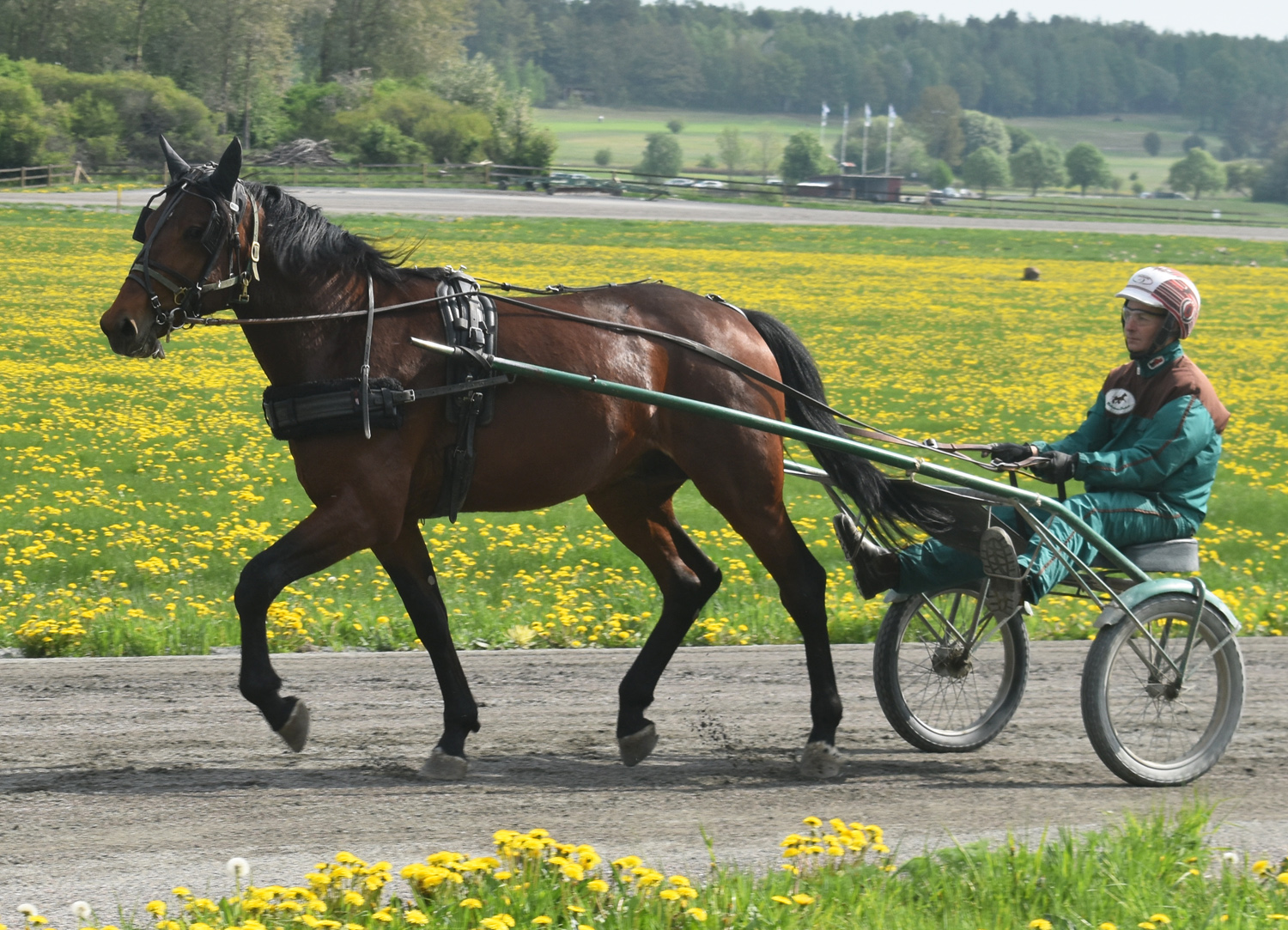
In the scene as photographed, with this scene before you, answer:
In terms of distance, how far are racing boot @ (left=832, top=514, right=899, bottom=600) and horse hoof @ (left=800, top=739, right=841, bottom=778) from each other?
2.13ft

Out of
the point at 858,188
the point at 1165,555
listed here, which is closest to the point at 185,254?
the point at 1165,555

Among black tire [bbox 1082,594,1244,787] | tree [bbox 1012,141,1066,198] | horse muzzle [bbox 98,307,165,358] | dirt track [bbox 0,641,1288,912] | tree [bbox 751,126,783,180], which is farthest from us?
tree [bbox 751,126,783,180]

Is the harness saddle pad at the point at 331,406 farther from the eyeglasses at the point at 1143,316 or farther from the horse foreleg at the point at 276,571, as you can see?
the eyeglasses at the point at 1143,316

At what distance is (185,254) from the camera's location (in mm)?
4781

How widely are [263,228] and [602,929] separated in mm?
2774

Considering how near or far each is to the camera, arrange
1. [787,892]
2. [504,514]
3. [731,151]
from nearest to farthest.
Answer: [787,892]
[504,514]
[731,151]

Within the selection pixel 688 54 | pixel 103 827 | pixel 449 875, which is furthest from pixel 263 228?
pixel 688 54

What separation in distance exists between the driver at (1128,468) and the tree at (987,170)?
97634mm

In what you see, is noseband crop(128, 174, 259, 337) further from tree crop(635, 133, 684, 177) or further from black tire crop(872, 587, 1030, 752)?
tree crop(635, 133, 684, 177)

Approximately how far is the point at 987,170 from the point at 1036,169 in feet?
20.3

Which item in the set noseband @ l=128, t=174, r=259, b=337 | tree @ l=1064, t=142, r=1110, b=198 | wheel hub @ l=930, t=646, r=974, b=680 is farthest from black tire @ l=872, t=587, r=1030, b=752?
tree @ l=1064, t=142, r=1110, b=198

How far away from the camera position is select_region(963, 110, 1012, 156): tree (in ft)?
442

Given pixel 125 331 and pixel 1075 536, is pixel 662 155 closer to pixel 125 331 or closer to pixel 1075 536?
pixel 1075 536

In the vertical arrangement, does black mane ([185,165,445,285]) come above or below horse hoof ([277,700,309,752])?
above
